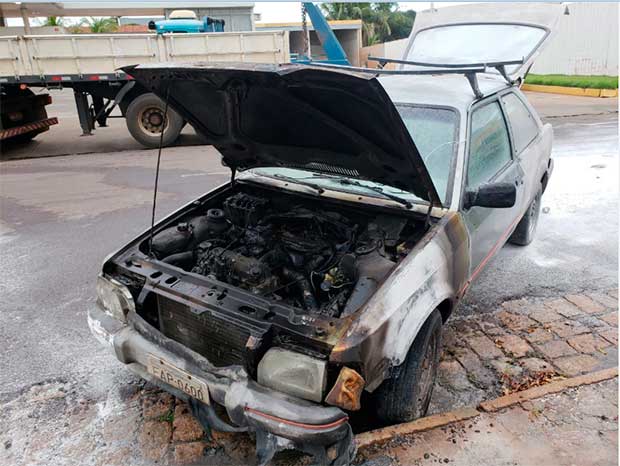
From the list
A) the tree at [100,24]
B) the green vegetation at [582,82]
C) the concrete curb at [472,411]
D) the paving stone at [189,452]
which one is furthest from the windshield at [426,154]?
the tree at [100,24]

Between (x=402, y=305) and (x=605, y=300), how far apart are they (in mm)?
2494

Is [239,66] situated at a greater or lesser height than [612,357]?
greater

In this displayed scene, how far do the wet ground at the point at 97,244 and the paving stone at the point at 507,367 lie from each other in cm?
62

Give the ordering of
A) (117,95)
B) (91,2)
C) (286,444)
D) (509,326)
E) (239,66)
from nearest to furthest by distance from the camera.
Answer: (286,444) < (239,66) < (509,326) < (117,95) < (91,2)

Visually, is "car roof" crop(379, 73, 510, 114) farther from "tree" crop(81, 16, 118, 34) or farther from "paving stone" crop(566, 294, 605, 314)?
"tree" crop(81, 16, 118, 34)

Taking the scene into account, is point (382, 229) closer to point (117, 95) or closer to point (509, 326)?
point (509, 326)

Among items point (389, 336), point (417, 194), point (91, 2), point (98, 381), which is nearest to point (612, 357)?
point (417, 194)

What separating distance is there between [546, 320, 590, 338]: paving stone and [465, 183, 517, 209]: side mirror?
4.11 feet

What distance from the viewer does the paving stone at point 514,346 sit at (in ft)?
10.5

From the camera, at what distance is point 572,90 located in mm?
17500

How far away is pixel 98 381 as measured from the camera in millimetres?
3072

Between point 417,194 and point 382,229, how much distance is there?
29 centimetres

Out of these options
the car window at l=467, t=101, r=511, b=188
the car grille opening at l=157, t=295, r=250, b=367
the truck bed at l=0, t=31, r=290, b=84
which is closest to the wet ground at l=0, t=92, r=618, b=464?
the car grille opening at l=157, t=295, r=250, b=367

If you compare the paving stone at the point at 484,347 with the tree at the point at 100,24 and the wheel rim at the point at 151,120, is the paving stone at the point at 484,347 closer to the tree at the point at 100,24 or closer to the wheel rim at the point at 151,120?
the wheel rim at the point at 151,120
